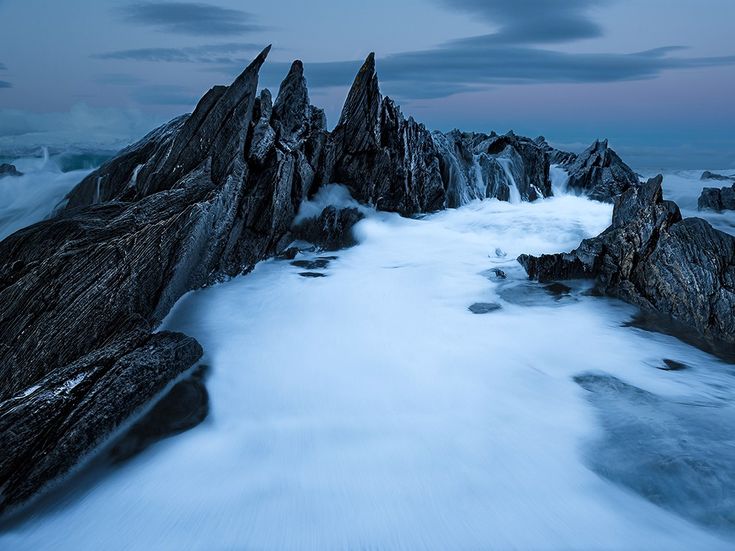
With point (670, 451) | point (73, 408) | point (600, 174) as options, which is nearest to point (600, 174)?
point (600, 174)

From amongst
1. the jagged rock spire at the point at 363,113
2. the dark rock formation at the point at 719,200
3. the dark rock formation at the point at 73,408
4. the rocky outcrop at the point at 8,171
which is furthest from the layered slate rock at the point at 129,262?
the dark rock formation at the point at 719,200

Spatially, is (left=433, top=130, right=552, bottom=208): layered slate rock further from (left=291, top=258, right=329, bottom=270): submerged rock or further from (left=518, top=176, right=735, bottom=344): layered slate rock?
(left=518, top=176, right=735, bottom=344): layered slate rock

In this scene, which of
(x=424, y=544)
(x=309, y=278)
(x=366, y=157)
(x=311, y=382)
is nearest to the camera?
(x=424, y=544)

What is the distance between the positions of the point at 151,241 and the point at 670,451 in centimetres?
916

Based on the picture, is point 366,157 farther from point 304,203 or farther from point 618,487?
point 618,487

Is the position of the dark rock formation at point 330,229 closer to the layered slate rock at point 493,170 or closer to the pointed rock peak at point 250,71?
the pointed rock peak at point 250,71

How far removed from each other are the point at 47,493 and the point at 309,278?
28.5ft

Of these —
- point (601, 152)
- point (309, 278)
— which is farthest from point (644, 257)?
point (601, 152)

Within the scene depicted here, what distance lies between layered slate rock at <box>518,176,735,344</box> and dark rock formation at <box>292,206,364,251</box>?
259 inches

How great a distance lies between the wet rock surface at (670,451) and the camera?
18.1 feet

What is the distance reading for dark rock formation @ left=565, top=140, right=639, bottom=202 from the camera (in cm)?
3331

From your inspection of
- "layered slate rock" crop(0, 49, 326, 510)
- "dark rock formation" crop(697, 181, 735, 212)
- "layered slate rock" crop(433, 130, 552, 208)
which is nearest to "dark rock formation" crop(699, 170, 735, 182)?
"dark rock formation" crop(697, 181, 735, 212)

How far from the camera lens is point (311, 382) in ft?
27.3

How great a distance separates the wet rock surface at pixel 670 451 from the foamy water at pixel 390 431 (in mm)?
233
